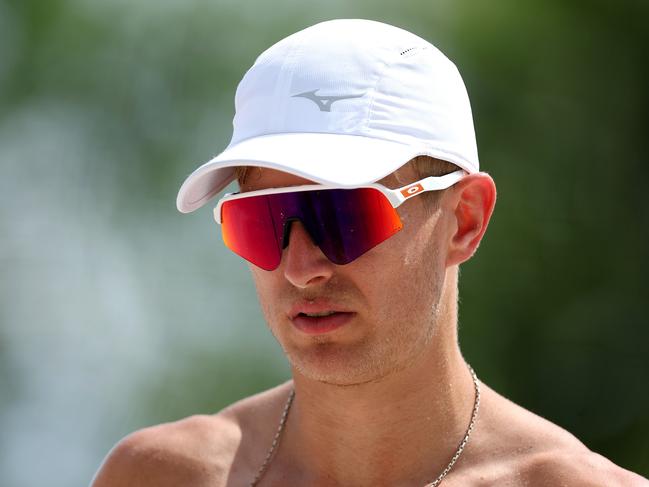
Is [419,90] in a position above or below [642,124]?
above

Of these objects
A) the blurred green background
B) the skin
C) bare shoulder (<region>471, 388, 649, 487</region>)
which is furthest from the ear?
the blurred green background

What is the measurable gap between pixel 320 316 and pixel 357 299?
91 mm

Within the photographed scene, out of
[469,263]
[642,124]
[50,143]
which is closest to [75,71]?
[50,143]

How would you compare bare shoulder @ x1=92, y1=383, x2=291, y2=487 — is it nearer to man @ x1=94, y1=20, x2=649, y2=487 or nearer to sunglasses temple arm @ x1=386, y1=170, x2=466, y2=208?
man @ x1=94, y1=20, x2=649, y2=487

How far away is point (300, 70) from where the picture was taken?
259 centimetres

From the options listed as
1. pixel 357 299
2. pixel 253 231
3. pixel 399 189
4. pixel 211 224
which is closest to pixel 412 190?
pixel 399 189

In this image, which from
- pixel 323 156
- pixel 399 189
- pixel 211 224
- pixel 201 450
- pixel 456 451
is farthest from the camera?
pixel 211 224

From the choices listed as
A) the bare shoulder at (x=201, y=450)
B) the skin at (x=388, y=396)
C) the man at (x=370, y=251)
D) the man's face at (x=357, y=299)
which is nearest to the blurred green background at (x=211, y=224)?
the bare shoulder at (x=201, y=450)

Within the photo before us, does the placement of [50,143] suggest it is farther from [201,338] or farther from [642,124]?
[642,124]

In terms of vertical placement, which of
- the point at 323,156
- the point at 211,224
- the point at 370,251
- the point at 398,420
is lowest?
the point at 211,224

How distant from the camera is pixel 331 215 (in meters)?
2.50

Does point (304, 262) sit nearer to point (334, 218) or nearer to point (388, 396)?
Answer: point (334, 218)

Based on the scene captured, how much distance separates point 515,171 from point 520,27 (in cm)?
110

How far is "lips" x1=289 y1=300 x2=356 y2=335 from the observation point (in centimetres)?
253
